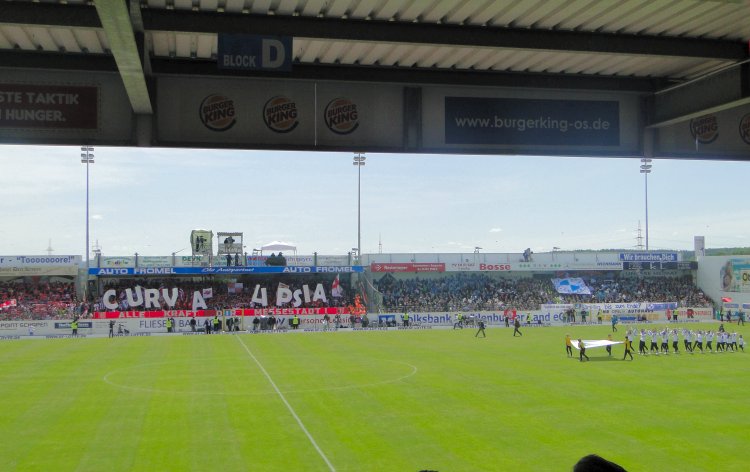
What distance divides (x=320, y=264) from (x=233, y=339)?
23.3 metres

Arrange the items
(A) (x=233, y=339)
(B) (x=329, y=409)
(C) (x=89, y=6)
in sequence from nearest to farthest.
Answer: (C) (x=89, y=6)
(B) (x=329, y=409)
(A) (x=233, y=339)

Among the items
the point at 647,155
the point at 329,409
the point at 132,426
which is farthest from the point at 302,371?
the point at 647,155

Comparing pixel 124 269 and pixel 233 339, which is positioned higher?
pixel 124 269

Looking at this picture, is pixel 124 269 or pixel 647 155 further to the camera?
pixel 124 269

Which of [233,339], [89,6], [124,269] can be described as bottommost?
[233,339]

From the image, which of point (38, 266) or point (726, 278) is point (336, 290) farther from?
point (726, 278)

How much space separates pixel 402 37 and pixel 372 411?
50.4 feet

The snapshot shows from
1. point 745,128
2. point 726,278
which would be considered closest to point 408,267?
point 726,278

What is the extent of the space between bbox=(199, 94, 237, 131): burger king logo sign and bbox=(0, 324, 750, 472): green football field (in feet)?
29.0

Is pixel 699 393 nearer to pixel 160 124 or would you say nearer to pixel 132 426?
pixel 132 426

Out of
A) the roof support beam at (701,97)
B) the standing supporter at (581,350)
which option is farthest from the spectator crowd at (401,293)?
the roof support beam at (701,97)

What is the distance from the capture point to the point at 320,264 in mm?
71250

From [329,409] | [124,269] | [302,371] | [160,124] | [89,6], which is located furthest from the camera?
[124,269]

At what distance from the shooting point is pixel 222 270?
220 feet
